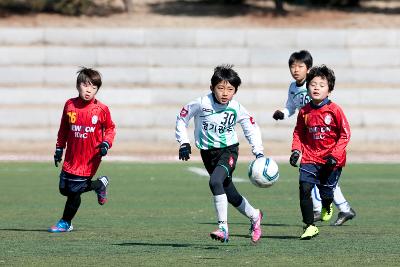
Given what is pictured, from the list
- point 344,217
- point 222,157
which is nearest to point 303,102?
point 344,217

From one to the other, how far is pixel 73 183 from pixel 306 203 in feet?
9.56

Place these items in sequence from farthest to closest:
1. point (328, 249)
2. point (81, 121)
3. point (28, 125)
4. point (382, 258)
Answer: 1. point (28, 125)
2. point (81, 121)
3. point (328, 249)
4. point (382, 258)

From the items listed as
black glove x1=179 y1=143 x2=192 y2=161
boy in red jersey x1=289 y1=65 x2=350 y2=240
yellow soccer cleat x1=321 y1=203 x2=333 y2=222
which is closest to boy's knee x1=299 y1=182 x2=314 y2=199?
boy in red jersey x1=289 y1=65 x2=350 y2=240

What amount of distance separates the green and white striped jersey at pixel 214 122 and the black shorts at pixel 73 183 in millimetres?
1971

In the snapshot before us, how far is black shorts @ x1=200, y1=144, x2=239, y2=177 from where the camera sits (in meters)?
12.1

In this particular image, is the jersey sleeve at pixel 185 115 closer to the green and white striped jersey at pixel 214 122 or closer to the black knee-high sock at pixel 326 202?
the green and white striped jersey at pixel 214 122

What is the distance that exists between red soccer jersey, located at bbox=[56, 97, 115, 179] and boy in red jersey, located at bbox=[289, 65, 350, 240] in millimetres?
2334

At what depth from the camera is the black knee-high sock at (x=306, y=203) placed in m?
12.4

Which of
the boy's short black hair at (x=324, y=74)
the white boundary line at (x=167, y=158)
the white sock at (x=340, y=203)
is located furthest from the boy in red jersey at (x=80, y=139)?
the white boundary line at (x=167, y=158)

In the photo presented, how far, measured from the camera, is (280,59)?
34.9 metres

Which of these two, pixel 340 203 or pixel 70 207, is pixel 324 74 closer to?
pixel 340 203

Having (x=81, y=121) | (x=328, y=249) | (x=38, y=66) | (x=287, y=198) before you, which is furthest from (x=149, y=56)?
(x=328, y=249)

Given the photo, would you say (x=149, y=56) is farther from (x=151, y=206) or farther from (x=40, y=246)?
(x=40, y=246)

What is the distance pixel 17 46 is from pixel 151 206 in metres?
18.9
